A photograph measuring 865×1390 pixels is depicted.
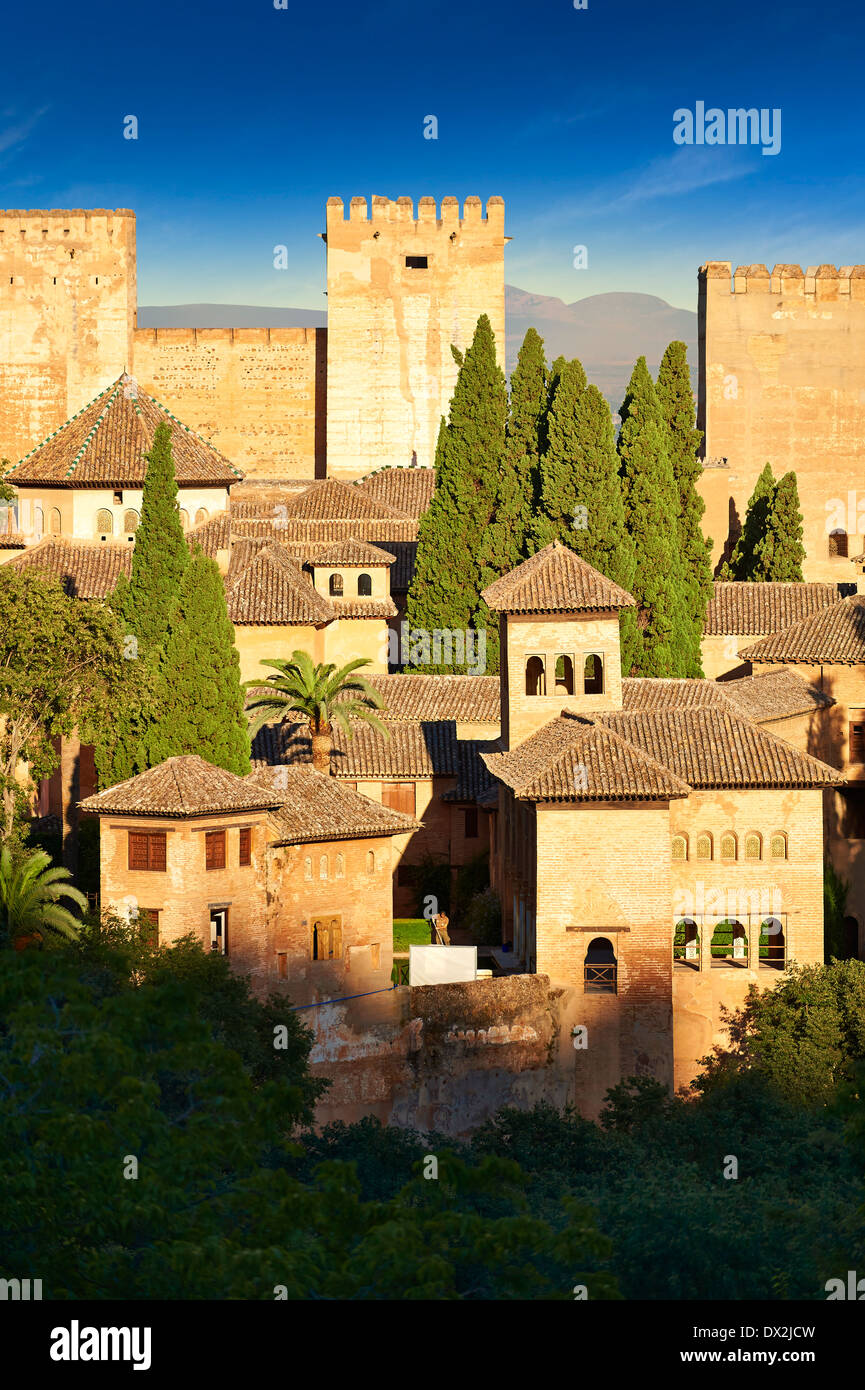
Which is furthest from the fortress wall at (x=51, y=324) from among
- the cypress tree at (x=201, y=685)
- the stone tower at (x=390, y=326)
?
the cypress tree at (x=201, y=685)

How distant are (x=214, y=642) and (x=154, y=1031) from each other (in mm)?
15566

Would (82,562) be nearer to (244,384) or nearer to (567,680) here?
(567,680)

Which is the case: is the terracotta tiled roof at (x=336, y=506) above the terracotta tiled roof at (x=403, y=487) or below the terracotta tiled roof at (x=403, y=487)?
below

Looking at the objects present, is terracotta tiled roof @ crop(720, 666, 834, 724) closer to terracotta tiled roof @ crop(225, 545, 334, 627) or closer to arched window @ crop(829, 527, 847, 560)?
terracotta tiled roof @ crop(225, 545, 334, 627)

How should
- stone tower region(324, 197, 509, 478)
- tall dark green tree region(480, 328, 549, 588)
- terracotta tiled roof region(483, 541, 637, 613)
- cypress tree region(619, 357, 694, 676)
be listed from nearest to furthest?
1. terracotta tiled roof region(483, 541, 637, 613)
2. cypress tree region(619, 357, 694, 676)
3. tall dark green tree region(480, 328, 549, 588)
4. stone tower region(324, 197, 509, 478)

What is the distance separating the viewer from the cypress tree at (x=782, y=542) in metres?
51.0

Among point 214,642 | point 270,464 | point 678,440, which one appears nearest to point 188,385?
point 270,464

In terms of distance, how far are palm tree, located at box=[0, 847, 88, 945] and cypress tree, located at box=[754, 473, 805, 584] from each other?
27.3 meters

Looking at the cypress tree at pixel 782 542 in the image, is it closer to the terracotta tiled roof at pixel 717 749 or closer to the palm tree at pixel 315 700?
the terracotta tiled roof at pixel 717 749

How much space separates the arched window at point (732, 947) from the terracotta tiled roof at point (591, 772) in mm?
3246

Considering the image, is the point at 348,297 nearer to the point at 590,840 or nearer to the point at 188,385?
the point at 188,385

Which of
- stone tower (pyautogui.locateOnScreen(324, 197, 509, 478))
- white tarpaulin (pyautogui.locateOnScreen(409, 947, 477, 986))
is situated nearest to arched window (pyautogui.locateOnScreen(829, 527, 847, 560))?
stone tower (pyautogui.locateOnScreen(324, 197, 509, 478))

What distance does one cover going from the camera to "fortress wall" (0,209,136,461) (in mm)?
60781
